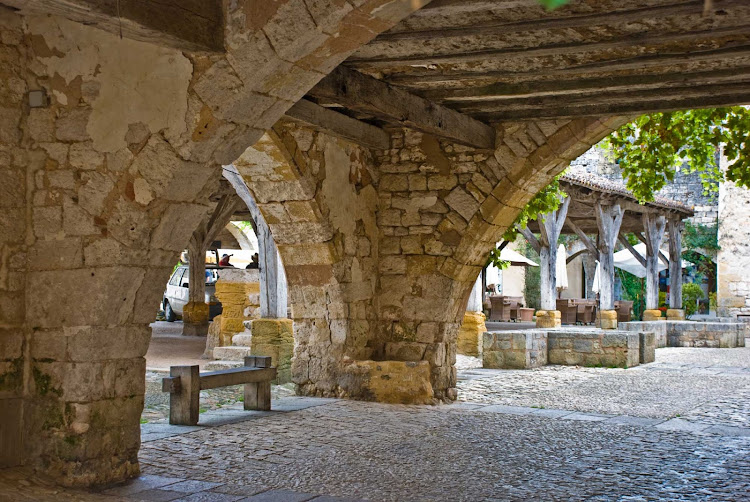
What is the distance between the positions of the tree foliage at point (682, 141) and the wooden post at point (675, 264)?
36.4 ft

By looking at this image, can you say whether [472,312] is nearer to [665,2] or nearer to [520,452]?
[520,452]

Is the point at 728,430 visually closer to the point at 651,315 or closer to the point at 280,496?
the point at 280,496

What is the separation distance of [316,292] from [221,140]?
3.09m

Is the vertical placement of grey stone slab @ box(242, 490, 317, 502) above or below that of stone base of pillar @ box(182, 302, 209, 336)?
below

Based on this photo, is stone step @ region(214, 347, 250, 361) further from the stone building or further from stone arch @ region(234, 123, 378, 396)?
the stone building

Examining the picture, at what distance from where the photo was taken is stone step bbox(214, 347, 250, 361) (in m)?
9.39

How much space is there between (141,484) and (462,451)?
1.82 meters

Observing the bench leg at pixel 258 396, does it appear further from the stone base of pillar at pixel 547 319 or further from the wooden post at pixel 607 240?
the wooden post at pixel 607 240

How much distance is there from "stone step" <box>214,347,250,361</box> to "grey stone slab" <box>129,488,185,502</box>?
542cm

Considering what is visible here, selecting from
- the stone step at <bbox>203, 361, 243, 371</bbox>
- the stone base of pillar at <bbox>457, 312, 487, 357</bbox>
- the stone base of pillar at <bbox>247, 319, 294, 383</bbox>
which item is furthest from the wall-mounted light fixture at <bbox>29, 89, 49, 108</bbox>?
the stone base of pillar at <bbox>457, 312, 487, 357</bbox>

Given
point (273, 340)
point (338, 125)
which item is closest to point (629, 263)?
point (273, 340)

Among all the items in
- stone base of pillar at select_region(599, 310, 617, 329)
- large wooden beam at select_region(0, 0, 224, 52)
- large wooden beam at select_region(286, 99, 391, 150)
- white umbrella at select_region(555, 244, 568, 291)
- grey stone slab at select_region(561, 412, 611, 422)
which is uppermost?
large wooden beam at select_region(286, 99, 391, 150)

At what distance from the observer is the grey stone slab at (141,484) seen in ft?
12.8

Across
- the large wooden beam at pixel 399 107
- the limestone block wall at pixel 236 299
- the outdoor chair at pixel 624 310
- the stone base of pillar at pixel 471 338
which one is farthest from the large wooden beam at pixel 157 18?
the outdoor chair at pixel 624 310
